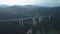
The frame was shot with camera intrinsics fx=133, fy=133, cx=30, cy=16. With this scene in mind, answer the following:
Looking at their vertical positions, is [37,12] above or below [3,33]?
above

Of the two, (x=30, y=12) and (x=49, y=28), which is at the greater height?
(x=30, y=12)

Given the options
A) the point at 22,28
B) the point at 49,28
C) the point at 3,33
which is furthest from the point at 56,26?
the point at 3,33

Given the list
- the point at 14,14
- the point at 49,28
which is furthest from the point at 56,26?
the point at 14,14

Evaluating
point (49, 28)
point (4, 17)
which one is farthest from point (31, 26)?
point (4, 17)

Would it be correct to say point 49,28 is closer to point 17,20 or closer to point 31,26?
point 31,26

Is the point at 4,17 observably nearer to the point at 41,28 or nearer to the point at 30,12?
the point at 30,12
